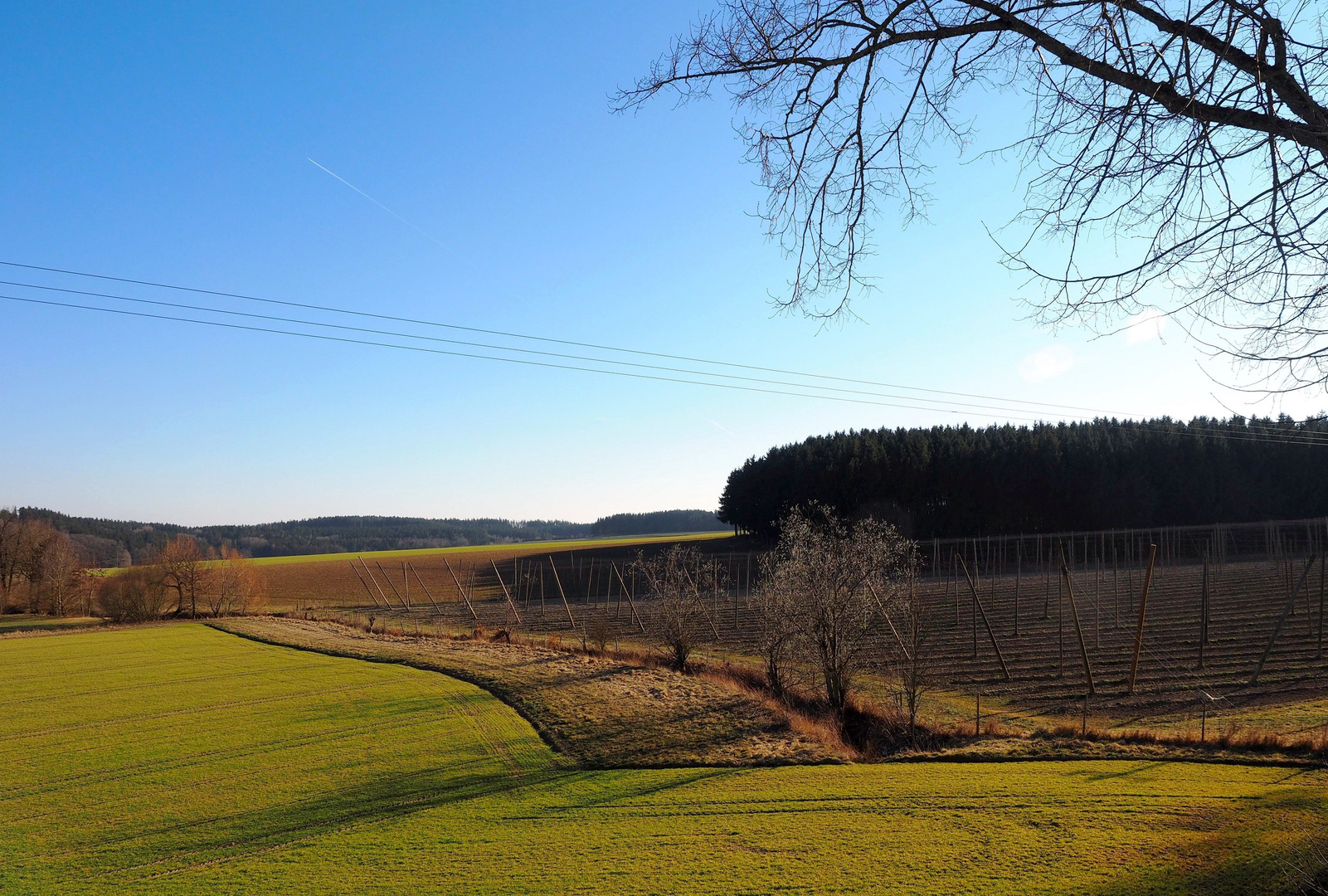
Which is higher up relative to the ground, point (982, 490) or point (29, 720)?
point (982, 490)

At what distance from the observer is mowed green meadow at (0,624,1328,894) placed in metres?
6.04

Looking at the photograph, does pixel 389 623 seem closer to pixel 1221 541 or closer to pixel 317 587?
pixel 317 587

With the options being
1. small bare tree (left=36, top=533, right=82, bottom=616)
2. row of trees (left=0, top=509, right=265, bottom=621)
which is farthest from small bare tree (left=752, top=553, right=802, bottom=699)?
small bare tree (left=36, top=533, right=82, bottom=616)

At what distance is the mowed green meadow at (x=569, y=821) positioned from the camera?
6.04m

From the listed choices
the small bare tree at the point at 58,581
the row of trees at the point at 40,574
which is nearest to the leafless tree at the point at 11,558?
Answer: the row of trees at the point at 40,574

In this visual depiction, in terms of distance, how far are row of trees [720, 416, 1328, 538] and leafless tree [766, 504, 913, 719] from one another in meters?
51.2

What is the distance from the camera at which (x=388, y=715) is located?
13.4m

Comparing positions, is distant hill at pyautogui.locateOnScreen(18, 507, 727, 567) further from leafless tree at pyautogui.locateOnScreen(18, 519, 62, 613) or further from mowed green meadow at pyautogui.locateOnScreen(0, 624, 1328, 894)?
mowed green meadow at pyautogui.locateOnScreen(0, 624, 1328, 894)

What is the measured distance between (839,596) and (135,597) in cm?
4114

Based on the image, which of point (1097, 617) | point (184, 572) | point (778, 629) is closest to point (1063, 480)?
point (1097, 617)

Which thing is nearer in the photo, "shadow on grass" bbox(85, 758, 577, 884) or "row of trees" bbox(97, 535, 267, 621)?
"shadow on grass" bbox(85, 758, 577, 884)

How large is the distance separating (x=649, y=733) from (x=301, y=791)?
4872 millimetres

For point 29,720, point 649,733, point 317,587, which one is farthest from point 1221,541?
point 317,587

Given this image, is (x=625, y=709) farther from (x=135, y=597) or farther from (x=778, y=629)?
(x=135, y=597)
